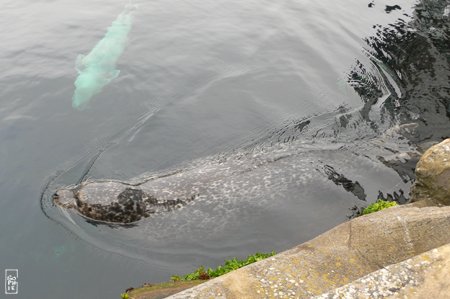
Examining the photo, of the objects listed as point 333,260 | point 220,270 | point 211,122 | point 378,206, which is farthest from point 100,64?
point 333,260

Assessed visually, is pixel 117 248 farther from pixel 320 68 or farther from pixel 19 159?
pixel 320 68

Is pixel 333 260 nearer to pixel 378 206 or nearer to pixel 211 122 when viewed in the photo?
pixel 378 206

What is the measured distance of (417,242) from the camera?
6.48 m

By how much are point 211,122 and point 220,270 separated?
5.58 m

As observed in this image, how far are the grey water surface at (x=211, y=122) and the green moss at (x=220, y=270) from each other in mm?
507

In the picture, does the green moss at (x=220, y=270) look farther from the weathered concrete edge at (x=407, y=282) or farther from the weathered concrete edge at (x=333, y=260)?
the weathered concrete edge at (x=407, y=282)

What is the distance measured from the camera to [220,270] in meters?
8.38

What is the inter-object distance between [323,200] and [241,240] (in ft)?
7.07

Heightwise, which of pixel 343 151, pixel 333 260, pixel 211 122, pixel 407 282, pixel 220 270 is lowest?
pixel 220 270

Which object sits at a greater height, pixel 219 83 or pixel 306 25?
pixel 306 25

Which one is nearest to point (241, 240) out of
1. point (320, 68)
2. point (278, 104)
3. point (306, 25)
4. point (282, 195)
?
point (282, 195)

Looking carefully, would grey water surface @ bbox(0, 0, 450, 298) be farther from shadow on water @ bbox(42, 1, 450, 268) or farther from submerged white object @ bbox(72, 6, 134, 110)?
submerged white object @ bbox(72, 6, 134, 110)

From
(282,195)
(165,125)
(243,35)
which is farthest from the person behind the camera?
(243,35)

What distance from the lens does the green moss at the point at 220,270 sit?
8.29 metres
